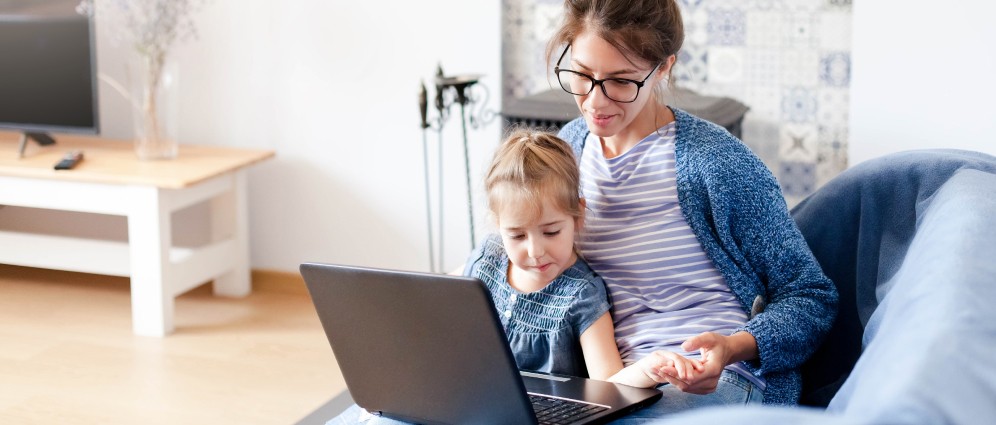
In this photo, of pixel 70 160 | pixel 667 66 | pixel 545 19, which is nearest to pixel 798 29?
pixel 545 19

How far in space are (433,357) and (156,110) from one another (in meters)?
2.21

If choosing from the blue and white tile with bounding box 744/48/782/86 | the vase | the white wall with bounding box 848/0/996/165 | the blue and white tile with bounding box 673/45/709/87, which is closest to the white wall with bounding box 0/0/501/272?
the vase

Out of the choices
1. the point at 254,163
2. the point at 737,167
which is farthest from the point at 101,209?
the point at 737,167

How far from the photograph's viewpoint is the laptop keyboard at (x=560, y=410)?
1.58 m

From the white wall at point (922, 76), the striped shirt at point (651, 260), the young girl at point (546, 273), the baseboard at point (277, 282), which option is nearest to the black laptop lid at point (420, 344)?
the young girl at point (546, 273)

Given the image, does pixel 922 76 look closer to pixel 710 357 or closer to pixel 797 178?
pixel 797 178

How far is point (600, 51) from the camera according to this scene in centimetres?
177

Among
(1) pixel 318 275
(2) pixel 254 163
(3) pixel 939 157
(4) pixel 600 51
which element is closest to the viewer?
(1) pixel 318 275

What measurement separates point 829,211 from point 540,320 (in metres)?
0.52

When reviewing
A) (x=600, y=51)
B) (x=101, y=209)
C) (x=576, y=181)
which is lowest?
(x=101, y=209)

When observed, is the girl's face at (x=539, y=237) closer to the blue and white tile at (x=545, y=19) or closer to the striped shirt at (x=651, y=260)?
the striped shirt at (x=651, y=260)

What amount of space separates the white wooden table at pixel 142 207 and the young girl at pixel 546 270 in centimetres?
163

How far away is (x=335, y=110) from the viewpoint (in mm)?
3555

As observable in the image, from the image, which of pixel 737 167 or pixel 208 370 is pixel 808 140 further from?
pixel 208 370
